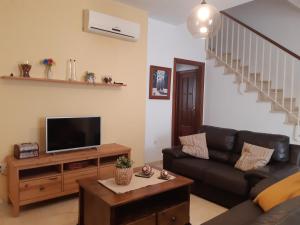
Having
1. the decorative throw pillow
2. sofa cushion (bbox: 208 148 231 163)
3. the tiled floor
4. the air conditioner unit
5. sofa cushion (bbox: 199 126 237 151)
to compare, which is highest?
the air conditioner unit

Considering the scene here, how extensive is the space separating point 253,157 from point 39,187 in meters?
2.59

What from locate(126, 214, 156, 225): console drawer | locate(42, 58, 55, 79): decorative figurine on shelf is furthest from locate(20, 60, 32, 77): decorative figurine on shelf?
locate(126, 214, 156, 225): console drawer

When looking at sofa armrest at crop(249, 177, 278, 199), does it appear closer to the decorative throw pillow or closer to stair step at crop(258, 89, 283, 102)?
the decorative throw pillow

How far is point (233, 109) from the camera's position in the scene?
510 centimetres

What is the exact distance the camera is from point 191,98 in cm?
585

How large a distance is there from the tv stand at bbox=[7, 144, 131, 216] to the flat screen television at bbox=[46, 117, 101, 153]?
0.09 m

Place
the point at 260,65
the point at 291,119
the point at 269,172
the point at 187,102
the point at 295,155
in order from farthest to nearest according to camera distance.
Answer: the point at 187,102, the point at 260,65, the point at 291,119, the point at 295,155, the point at 269,172

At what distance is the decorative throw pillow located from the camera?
1.68m

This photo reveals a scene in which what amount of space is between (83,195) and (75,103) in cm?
151

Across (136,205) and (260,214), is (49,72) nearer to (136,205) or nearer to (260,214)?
(136,205)

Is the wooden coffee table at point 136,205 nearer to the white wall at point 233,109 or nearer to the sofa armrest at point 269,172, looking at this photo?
the sofa armrest at point 269,172

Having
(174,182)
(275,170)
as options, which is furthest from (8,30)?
(275,170)

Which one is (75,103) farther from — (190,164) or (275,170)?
(275,170)

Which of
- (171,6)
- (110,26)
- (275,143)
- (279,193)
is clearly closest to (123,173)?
(279,193)
